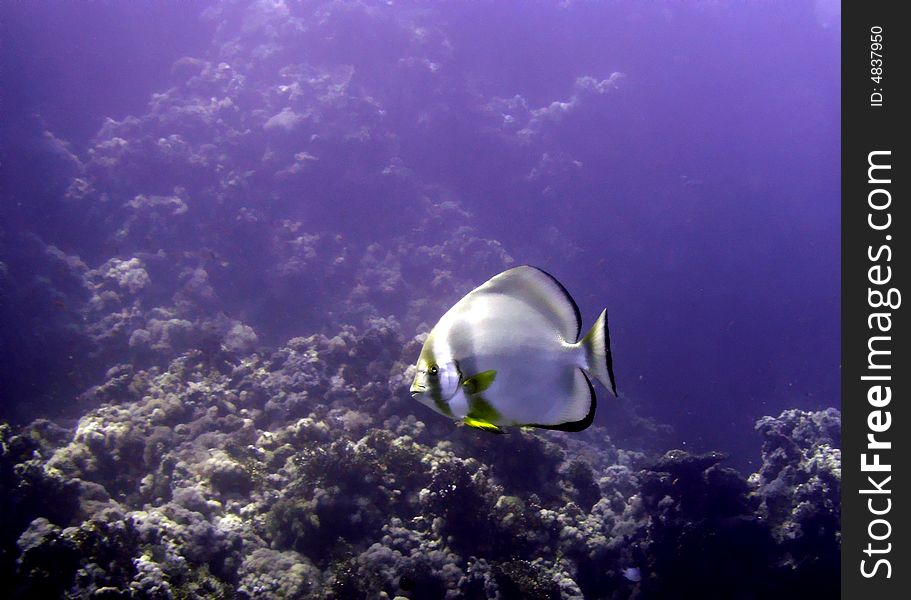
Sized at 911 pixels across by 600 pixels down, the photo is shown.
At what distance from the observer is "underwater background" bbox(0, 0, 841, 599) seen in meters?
6.22

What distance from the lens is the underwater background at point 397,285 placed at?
622 cm

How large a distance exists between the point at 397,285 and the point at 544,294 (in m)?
18.7

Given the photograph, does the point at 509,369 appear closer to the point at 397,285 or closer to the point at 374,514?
the point at 374,514

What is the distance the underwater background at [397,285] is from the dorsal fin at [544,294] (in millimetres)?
4867

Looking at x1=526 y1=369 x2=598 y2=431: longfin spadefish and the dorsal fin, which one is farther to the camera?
the dorsal fin

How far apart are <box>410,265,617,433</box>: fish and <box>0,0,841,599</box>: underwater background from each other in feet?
15.5

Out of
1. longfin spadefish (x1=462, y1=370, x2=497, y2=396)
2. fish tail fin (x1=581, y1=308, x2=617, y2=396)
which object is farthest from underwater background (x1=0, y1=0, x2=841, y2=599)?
fish tail fin (x1=581, y1=308, x2=617, y2=396)

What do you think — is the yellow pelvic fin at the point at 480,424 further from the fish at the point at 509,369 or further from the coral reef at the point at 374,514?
the coral reef at the point at 374,514

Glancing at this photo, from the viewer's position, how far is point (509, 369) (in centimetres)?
158

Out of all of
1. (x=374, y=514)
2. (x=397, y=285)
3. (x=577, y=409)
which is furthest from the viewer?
(x=397, y=285)

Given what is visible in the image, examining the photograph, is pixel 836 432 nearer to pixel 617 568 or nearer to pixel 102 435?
pixel 617 568
